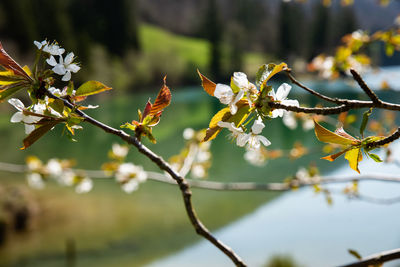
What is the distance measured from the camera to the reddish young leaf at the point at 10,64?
1.13 ft

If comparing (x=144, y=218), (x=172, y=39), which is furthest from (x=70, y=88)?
(x=172, y=39)

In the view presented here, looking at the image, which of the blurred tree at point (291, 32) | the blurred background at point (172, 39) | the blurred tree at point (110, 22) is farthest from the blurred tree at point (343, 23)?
the blurred tree at point (110, 22)

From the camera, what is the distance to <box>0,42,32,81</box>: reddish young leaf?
1.13ft

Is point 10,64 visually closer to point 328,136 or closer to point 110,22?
point 328,136

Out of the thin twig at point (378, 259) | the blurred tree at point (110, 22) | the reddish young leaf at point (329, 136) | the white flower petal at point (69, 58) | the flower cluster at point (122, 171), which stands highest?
the blurred tree at point (110, 22)

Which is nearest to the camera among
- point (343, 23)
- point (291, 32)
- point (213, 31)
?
point (343, 23)

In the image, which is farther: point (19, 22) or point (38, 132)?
point (19, 22)

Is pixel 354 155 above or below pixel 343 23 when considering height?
below

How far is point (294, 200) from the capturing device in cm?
596

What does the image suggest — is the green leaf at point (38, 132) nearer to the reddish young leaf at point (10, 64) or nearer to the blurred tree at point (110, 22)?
the reddish young leaf at point (10, 64)

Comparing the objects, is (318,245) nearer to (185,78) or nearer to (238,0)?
(185,78)

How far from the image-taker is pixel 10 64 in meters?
0.35

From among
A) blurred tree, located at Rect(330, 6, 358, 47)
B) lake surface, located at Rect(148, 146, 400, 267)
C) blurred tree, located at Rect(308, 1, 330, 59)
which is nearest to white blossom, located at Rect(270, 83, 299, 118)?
lake surface, located at Rect(148, 146, 400, 267)

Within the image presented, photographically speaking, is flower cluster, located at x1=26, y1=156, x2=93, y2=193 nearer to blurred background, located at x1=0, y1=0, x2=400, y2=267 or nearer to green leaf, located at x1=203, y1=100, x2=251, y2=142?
blurred background, located at x1=0, y1=0, x2=400, y2=267
